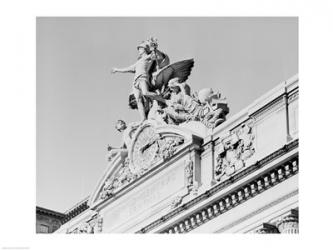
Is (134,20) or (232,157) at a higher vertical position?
(134,20)

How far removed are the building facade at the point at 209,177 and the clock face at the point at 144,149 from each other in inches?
1.1

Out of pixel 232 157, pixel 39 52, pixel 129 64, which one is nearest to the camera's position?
pixel 39 52

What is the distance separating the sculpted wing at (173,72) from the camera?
46.7m

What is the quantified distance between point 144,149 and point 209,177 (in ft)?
9.92

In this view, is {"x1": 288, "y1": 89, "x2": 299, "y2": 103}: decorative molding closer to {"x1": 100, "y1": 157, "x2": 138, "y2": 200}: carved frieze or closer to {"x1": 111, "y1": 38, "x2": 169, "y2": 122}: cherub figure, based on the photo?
{"x1": 111, "y1": 38, "x2": 169, "y2": 122}: cherub figure

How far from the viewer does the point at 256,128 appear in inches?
1743

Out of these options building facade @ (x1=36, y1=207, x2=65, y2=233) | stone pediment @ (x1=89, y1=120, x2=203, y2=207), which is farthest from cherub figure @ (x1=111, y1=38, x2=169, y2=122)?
building facade @ (x1=36, y1=207, x2=65, y2=233)

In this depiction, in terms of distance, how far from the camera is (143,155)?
47.9 m
